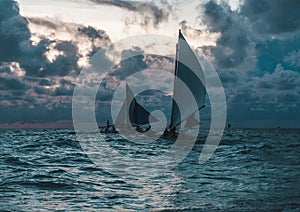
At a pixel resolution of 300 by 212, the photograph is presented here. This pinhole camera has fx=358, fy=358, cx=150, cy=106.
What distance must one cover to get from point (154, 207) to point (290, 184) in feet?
23.1

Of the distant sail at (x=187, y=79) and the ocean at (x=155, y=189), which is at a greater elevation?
the distant sail at (x=187, y=79)

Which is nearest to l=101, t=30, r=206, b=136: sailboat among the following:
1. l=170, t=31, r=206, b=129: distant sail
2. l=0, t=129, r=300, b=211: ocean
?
l=170, t=31, r=206, b=129: distant sail

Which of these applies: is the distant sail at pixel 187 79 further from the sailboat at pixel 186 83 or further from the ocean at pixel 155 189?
the ocean at pixel 155 189

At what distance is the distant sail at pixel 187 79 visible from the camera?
45562 mm

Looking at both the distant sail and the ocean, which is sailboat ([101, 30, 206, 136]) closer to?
the distant sail

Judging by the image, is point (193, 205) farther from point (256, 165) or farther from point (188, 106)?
Answer: point (188, 106)

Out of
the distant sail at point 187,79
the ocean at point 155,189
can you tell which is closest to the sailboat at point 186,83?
the distant sail at point 187,79

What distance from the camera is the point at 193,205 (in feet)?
37.0

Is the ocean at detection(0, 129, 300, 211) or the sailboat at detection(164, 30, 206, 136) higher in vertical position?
the sailboat at detection(164, 30, 206, 136)

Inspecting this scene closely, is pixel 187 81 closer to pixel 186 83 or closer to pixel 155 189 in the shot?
pixel 186 83

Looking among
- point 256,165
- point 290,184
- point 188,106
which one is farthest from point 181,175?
point 188,106

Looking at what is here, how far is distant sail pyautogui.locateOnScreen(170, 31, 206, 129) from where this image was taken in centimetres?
4556

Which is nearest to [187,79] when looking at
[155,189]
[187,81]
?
[187,81]

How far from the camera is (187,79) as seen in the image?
46.2 metres
